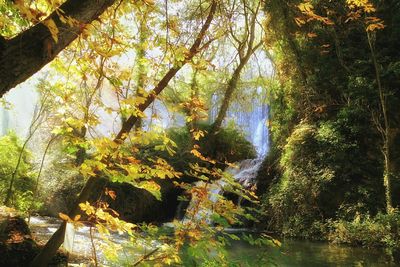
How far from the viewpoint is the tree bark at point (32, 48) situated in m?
1.70

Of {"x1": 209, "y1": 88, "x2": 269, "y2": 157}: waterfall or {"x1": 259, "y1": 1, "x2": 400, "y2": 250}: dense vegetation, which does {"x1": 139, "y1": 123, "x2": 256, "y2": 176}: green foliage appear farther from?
{"x1": 259, "y1": 1, "x2": 400, "y2": 250}: dense vegetation

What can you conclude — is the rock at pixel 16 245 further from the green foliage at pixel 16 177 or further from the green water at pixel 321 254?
the green foliage at pixel 16 177

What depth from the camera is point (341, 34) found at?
464 inches

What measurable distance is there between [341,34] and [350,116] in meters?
2.70

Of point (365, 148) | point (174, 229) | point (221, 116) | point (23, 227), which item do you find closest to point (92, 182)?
point (174, 229)

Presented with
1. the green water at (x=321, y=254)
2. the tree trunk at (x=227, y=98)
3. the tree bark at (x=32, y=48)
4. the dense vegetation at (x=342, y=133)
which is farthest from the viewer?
the tree trunk at (x=227, y=98)

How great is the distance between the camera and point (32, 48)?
69.1 inches

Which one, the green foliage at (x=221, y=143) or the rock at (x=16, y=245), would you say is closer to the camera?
the rock at (x=16, y=245)

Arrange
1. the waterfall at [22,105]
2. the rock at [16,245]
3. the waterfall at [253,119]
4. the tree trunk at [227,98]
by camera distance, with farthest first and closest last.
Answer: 1. the waterfall at [253,119]
2. the tree trunk at [227,98]
3. the waterfall at [22,105]
4. the rock at [16,245]

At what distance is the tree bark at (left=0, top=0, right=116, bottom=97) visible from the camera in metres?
1.70

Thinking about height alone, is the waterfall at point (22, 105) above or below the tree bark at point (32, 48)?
above

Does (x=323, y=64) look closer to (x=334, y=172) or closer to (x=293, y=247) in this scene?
(x=334, y=172)

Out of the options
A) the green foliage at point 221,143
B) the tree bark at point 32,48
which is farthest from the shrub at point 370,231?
the tree bark at point 32,48

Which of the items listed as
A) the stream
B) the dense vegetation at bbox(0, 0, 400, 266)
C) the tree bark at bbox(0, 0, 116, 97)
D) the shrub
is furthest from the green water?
the tree bark at bbox(0, 0, 116, 97)
